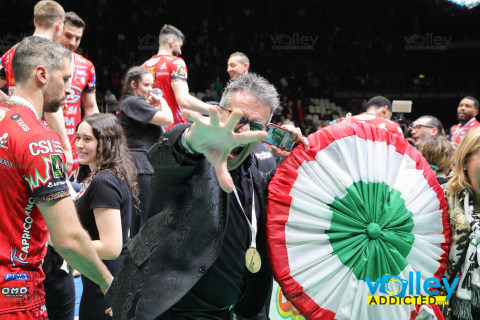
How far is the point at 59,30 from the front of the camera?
4.37 meters

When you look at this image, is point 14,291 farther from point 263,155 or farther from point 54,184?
point 263,155

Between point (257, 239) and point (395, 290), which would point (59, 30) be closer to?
point (257, 239)

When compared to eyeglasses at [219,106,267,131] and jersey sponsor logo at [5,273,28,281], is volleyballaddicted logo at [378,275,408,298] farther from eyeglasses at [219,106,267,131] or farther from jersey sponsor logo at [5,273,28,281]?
jersey sponsor logo at [5,273,28,281]

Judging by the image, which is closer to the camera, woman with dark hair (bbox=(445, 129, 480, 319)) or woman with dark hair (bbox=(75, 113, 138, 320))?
woman with dark hair (bbox=(445, 129, 480, 319))

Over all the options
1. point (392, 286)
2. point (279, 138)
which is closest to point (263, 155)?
point (279, 138)

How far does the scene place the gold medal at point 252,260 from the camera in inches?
82.2

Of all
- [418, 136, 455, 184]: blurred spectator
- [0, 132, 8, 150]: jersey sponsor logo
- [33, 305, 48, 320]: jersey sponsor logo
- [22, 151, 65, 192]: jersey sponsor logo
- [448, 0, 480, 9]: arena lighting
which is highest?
[448, 0, 480, 9]: arena lighting

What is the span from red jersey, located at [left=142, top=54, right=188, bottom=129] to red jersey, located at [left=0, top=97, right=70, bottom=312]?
348 centimetres

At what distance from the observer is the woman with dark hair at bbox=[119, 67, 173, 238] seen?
4.82 metres

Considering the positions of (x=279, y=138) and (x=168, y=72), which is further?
(x=168, y=72)

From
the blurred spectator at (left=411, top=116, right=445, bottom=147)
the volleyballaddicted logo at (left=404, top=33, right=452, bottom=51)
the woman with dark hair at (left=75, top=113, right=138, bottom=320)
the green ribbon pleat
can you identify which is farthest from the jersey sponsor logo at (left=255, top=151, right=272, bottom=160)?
the volleyballaddicted logo at (left=404, top=33, right=452, bottom=51)

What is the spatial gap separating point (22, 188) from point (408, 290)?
5.59 feet

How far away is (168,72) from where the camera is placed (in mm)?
5602

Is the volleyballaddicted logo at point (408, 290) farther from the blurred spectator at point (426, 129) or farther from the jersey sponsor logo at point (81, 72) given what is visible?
the blurred spectator at point (426, 129)
